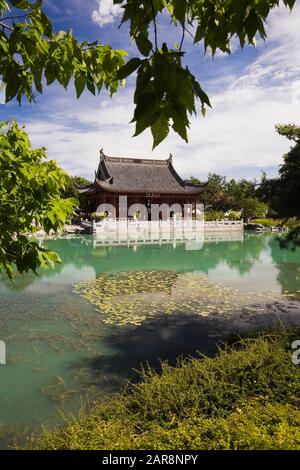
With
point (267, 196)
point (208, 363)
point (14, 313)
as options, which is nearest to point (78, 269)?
point (14, 313)

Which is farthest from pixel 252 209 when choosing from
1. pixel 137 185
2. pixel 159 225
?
pixel 159 225

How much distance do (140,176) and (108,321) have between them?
100ft

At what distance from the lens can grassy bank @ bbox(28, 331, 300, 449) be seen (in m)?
2.43

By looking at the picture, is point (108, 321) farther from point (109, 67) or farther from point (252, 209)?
point (252, 209)

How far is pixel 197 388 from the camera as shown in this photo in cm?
347

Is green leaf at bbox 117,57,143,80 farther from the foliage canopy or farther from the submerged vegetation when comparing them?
the submerged vegetation

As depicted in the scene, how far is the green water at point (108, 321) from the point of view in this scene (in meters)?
4.80

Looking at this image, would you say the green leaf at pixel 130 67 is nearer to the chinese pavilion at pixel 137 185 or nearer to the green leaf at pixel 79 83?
the green leaf at pixel 79 83

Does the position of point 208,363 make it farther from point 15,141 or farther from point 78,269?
point 78,269

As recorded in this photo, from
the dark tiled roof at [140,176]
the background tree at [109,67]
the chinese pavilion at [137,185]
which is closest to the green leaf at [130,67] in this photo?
the background tree at [109,67]

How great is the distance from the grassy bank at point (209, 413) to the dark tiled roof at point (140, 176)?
29802 millimetres

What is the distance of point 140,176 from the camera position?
122 feet
